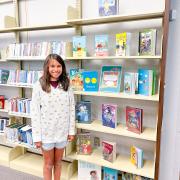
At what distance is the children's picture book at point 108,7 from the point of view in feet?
6.54

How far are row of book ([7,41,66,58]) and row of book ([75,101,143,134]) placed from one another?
634 mm

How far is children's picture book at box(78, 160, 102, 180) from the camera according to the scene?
231cm

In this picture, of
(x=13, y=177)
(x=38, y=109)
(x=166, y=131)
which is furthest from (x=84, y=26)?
(x=13, y=177)

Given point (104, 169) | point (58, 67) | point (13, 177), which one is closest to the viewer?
point (58, 67)

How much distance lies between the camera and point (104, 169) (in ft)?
7.62

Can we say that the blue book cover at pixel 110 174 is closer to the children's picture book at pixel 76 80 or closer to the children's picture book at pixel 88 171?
the children's picture book at pixel 88 171

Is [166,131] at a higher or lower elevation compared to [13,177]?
higher

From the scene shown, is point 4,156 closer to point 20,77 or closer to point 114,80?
point 20,77

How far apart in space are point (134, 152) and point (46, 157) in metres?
0.89

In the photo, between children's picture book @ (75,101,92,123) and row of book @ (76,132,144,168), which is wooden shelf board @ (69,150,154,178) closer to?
row of book @ (76,132,144,168)

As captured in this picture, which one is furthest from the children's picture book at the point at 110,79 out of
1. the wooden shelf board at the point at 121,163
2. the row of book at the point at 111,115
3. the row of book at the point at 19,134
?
the row of book at the point at 19,134

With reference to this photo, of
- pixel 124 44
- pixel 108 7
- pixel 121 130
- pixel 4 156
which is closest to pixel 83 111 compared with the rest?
pixel 121 130

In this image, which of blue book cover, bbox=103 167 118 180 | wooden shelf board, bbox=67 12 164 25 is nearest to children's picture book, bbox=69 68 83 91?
wooden shelf board, bbox=67 12 164 25

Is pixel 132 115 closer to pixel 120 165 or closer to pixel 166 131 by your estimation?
pixel 166 131
